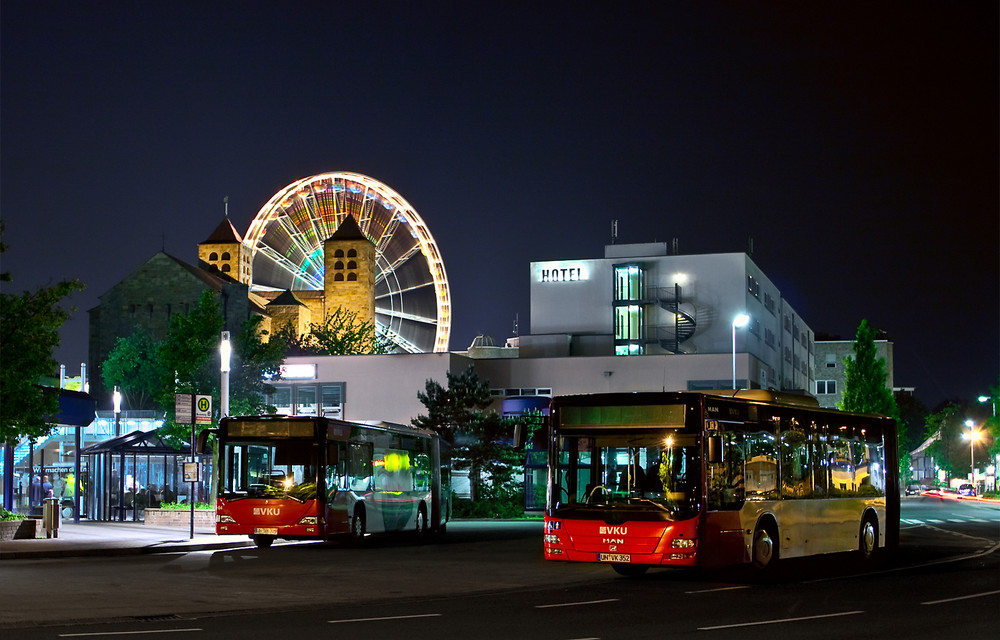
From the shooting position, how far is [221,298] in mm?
98875

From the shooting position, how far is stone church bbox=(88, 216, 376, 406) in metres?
109

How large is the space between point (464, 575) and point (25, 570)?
699cm

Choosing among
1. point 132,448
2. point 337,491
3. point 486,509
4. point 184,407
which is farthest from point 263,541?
point 486,509

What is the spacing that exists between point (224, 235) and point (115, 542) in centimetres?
13357

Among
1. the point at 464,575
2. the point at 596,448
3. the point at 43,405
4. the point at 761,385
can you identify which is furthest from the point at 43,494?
the point at 761,385

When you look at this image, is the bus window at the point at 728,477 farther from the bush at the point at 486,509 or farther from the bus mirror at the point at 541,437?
the bush at the point at 486,509

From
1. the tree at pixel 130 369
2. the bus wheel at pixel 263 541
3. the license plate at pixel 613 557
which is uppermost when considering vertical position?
the tree at pixel 130 369

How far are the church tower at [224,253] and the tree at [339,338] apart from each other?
2940cm

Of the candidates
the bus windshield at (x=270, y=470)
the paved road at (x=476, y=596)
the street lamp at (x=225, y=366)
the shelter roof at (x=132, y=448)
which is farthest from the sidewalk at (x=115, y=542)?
the shelter roof at (x=132, y=448)

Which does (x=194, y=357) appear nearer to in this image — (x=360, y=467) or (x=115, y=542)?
(x=360, y=467)

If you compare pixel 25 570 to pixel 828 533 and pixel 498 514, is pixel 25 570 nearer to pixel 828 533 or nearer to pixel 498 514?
pixel 828 533

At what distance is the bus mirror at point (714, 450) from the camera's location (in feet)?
58.9

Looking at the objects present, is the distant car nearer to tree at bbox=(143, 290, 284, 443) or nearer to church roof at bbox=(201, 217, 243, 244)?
tree at bbox=(143, 290, 284, 443)

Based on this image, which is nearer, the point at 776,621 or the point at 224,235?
the point at 776,621
